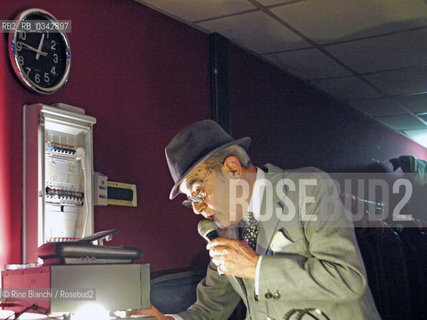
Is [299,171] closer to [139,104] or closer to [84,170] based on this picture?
[84,170]

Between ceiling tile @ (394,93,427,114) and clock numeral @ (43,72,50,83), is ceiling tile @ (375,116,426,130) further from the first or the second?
clock numeral @ (43,72,50,83)

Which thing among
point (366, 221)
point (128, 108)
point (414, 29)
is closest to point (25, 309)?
point (128, 108)

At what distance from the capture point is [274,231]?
8.65 ft

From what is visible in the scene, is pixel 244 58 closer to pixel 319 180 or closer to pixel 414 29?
pixel 414 29

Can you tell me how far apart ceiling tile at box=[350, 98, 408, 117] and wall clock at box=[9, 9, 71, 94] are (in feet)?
14.0

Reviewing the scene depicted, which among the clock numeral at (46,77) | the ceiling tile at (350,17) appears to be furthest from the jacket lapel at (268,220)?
the ceiling tile at (350,17)

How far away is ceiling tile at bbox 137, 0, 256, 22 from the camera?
3.92 meters

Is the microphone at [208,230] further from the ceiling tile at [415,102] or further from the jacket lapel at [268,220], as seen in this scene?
the ceiling tile at [415,102]

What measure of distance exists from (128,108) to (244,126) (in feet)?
4.51

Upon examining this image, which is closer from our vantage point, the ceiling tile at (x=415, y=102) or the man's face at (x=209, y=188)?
the man's face at (x=209, y=188)

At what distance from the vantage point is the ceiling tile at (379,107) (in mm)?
6809

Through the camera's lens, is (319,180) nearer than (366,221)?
Yes

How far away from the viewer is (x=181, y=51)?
425cm

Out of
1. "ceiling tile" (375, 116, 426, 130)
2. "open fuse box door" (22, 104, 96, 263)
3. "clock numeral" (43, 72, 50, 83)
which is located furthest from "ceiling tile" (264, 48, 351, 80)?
"clock numeral" (43, 72, 50, 83)
